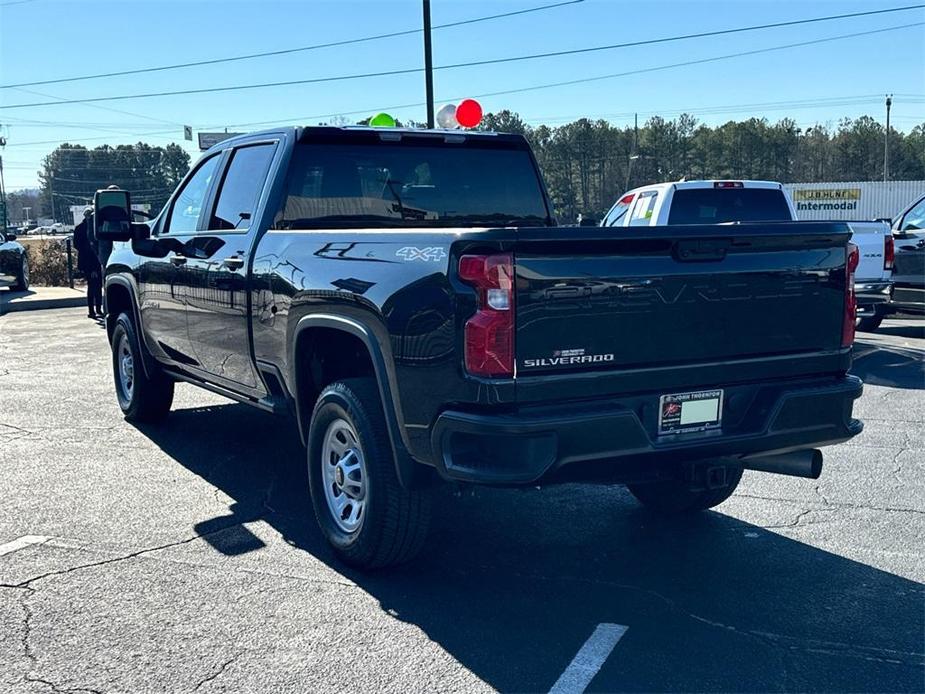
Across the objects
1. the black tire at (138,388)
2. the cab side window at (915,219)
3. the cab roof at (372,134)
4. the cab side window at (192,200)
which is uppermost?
the cab roof at (372,134)

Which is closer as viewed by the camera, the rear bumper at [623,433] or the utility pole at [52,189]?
the rear bumper at [623,433]

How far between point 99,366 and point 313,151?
654cm

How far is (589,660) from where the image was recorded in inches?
140

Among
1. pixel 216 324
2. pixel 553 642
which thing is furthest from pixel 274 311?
pixel 553 642

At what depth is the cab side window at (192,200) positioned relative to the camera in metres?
6.34

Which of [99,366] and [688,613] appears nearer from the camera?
[688,613]

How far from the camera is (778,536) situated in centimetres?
497

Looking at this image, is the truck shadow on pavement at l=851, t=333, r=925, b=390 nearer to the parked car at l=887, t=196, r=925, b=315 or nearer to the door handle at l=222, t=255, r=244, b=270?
the parked car at l=887, t=196, r=925, b=315

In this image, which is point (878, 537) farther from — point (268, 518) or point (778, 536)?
point (268, 518)

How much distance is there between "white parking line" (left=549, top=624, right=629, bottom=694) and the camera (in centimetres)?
337

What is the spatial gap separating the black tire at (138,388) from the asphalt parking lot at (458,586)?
0.91 meters

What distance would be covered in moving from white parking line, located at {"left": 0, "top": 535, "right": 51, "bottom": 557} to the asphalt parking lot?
20 millimetres

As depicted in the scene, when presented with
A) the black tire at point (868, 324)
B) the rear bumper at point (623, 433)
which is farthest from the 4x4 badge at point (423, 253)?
the black tire at point (868, 324)

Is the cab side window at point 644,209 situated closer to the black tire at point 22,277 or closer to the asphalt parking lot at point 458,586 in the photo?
the asphalt parking lot at point 458,586
